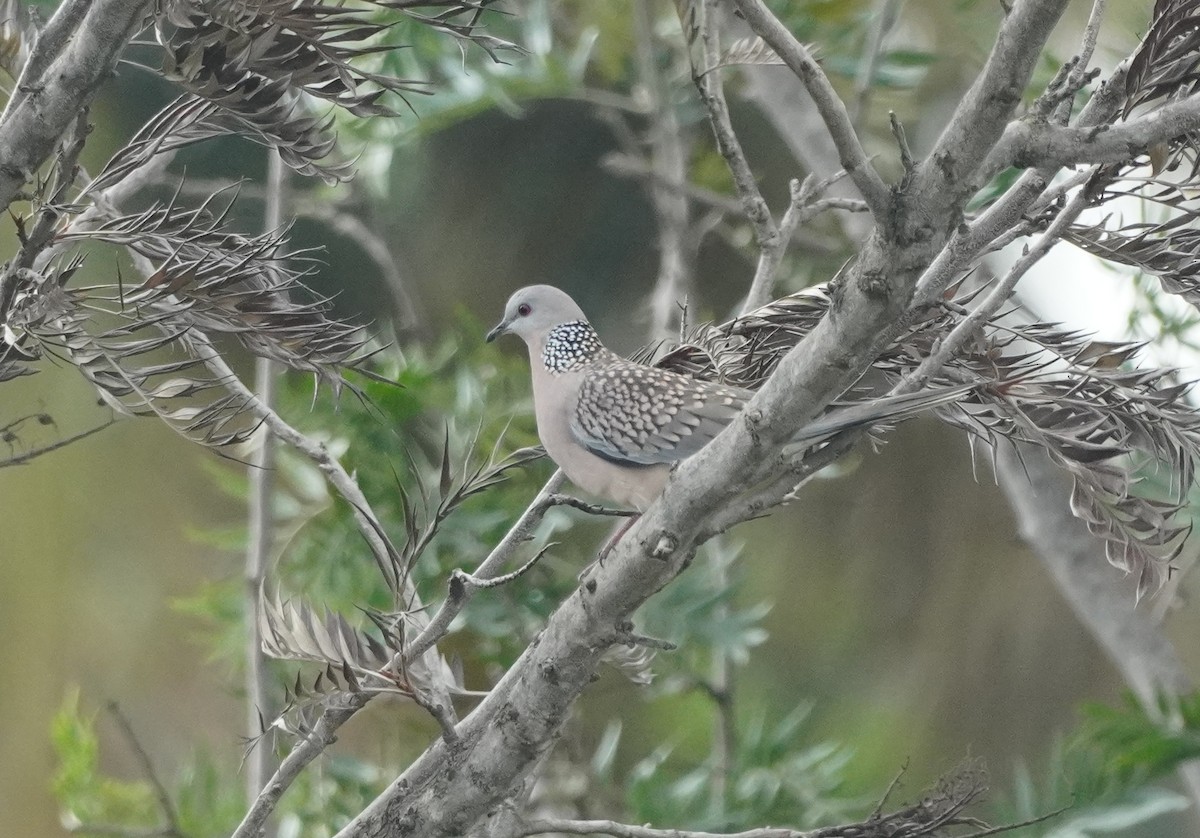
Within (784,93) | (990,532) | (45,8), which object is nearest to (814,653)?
(990,532)

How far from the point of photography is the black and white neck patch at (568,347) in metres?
1.85

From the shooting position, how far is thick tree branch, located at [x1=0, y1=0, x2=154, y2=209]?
3.02 feet

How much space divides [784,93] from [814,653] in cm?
214

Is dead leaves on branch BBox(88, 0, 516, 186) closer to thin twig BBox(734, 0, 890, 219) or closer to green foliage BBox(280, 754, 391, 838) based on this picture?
thin twig BBox(734, 0, 890, 219)

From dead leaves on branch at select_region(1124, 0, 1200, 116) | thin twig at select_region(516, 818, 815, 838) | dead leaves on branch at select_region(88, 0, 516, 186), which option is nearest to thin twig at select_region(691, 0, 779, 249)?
dead leaves on branch at select_region(88, 0, 516, 186)

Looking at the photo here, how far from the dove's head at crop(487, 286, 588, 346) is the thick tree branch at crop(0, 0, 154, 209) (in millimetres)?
1009

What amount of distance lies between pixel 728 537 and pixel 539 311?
1.78m

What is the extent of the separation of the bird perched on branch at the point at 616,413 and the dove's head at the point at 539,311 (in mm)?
12

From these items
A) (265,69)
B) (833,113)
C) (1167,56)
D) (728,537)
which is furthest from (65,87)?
(728,537)

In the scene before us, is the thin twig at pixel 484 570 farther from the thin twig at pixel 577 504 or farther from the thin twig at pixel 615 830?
the thin twig at pixel 615 830

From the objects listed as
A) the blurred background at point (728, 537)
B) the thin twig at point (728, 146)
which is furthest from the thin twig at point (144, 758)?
the blurred background at point (728, 537)

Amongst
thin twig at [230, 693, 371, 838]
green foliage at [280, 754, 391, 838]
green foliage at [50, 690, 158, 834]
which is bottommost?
green foliage at [280, 754, 391, 838]

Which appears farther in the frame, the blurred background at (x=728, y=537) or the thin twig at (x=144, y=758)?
the blurred background at (x=728, y=537)

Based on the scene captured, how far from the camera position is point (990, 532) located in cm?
449
